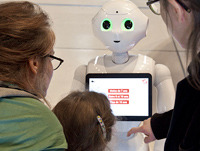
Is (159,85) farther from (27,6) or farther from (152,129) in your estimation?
(27,6)

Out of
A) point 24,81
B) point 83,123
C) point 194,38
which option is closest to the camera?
point 194,38

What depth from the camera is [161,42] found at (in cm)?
170

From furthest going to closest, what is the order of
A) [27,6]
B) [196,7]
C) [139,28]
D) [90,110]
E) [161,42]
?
[161,42], [139,28], [90,110], [27,6], [196,7]

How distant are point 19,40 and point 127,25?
0.68 metres

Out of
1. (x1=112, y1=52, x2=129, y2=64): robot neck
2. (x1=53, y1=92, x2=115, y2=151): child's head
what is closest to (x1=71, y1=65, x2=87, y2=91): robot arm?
(x1=112, y1=52, x2=129, y2=64): robot neck

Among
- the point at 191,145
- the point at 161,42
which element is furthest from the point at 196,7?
the point at 161,42

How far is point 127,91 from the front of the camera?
51.3 inches

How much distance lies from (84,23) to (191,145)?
1219mm

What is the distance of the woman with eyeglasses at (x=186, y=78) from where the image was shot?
1.93ft

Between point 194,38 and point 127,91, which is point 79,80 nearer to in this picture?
point 127,91

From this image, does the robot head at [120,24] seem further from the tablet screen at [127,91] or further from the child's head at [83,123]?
the child's head at [83,123]

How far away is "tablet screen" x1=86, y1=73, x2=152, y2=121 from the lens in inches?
50.9

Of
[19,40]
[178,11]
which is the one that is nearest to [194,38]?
[178,11]

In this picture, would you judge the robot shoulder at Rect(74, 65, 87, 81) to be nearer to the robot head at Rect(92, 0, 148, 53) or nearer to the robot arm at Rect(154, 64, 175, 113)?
the robot head at Rect(92, 0, 148, 53)
